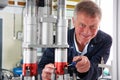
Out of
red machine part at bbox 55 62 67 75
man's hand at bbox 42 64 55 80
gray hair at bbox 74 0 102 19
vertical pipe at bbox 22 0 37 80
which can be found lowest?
man's hand at bbox 42 64 55 80

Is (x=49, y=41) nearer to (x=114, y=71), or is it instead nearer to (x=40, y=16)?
(x=40, y=16)

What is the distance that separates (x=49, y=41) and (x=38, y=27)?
0.32 feet

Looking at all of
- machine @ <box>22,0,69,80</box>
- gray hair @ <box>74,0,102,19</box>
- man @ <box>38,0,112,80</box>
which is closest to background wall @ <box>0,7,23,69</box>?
man @ <box>38,0,112,80</box>

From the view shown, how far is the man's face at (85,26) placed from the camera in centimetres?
187

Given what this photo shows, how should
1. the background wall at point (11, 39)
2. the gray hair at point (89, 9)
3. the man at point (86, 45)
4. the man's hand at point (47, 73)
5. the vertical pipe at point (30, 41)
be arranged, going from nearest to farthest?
the vertical pipe at point (30, 41) → the man's hand at point (47, 73) → the man at point (86, 45) → the gray hair at point (89, 9) → the background wall at point (11, 39)

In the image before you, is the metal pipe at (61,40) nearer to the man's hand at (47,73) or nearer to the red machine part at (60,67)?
the red machine part at (60,67)

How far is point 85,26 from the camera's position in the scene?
75.0 inches

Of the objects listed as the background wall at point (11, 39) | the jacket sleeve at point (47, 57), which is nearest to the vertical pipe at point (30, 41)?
the jacket sleeve at point (47, 57)

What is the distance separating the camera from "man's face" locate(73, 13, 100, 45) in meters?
1.87

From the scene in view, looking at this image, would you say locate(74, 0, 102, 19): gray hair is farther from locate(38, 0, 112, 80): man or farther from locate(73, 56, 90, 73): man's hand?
locate(73, 56, 90, 73): man's hand

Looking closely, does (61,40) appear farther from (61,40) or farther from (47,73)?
(47,73)

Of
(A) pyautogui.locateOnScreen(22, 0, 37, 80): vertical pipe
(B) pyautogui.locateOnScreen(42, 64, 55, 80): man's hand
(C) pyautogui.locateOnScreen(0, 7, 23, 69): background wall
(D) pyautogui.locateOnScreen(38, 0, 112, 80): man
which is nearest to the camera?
(A) pyautogui.locateOnScreen(22, 0, 37, 80): vertical pipe

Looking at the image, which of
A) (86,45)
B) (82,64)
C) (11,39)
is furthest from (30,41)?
(11,39)

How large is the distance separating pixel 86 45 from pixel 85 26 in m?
0.28
